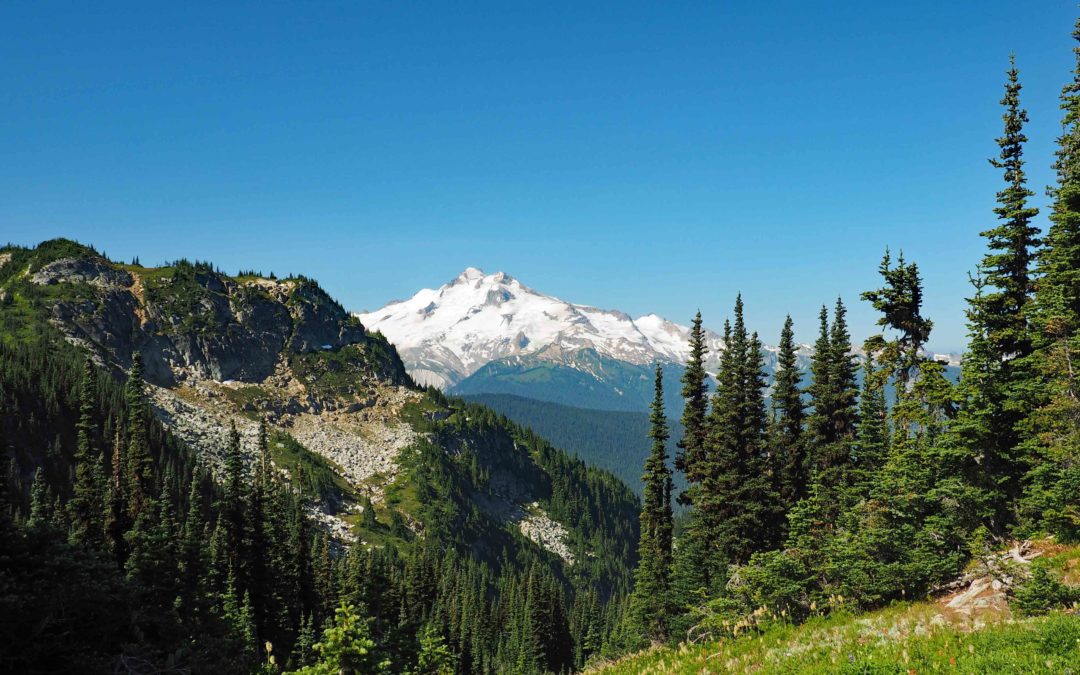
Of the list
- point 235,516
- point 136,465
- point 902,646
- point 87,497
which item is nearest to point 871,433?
point 902,646

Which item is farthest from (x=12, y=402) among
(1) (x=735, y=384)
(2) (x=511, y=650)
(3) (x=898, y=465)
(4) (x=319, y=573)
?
→ (3) (x=898, y=465)

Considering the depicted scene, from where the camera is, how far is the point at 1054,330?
22.3 meters

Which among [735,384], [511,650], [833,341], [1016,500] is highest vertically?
[833,341]

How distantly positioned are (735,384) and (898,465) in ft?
58.6

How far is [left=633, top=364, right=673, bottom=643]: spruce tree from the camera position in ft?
155

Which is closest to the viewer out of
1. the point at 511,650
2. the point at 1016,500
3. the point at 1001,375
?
the point at 1016,500

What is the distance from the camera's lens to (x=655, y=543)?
4869 cm

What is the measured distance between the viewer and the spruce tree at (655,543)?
47.1 m

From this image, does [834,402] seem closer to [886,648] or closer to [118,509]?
[886,648]

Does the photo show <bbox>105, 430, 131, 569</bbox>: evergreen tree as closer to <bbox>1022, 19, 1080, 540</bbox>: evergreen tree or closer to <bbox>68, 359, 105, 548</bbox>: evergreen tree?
<bbox>68, 359, 105, 548</bbox>: evergreen tree

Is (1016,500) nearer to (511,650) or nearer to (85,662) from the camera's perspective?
(85,662)

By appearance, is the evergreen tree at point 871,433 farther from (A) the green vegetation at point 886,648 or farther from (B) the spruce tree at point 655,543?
(A) the green vegetation at point 886,648

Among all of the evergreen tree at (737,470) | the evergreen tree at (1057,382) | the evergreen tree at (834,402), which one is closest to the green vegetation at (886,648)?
the evergreen tree at (1057,382)

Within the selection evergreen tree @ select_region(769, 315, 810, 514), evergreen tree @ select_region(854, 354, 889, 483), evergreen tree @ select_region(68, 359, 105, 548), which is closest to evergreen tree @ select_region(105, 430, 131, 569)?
evergreen tree @ select_region(68, 359, 105, 548)
